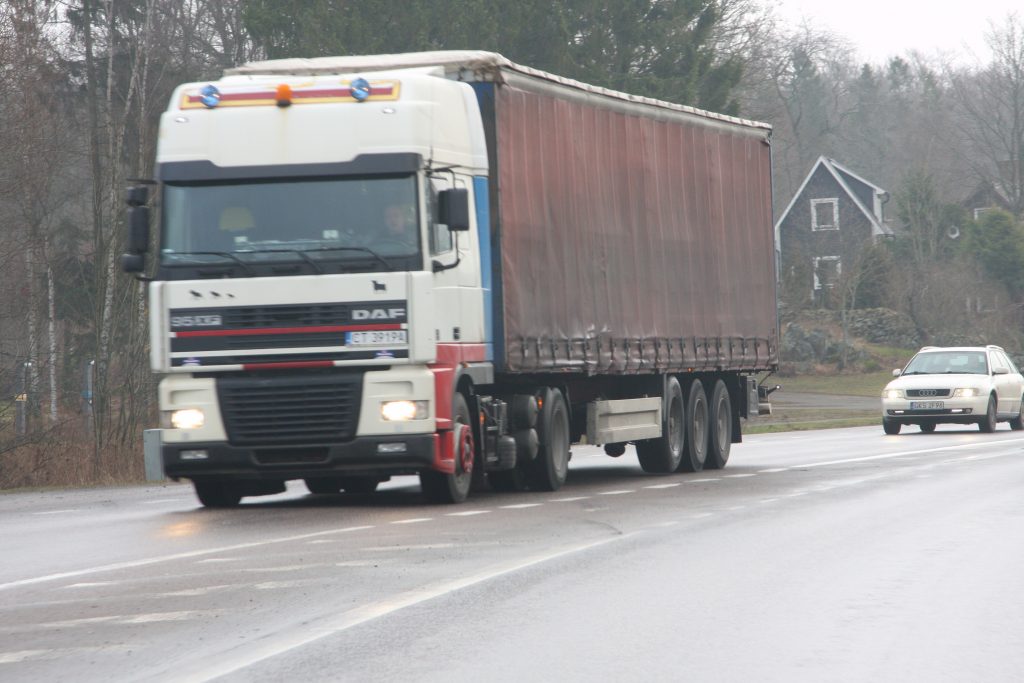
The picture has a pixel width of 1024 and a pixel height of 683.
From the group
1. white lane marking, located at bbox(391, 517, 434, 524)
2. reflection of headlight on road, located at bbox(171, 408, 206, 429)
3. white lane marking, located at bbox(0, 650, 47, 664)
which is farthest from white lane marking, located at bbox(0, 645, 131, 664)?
reflection of headlight on road, located at bbox(171, 408, 206, 429)

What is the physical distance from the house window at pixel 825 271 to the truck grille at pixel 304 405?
5936 centimetres

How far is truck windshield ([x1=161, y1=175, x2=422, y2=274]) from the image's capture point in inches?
603

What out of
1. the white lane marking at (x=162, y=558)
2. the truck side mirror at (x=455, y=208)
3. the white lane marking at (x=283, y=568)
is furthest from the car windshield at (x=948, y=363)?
the white lane marking at (x=283, y=568)

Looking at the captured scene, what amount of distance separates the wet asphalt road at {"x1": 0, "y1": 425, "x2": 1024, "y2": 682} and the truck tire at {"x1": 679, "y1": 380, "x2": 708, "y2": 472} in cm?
391

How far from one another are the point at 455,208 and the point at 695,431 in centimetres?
797

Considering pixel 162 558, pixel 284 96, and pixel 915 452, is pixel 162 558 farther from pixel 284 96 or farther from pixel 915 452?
pixel 915 452

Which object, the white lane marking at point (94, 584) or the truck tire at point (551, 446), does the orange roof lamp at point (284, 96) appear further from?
the white lane marking at point (94, 584)

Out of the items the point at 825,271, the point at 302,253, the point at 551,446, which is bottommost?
the point at 551,446

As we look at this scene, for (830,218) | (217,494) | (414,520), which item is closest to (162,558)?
(414,520)

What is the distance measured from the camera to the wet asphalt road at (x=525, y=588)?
7.91 metres

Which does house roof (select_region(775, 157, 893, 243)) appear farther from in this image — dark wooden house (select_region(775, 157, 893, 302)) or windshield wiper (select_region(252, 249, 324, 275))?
windshield wiper (select_region(252, 249, 324, 275))

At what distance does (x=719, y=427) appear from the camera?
2344 centimetres

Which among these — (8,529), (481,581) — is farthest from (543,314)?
(481,581)

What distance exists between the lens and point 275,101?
15820 millimetres
